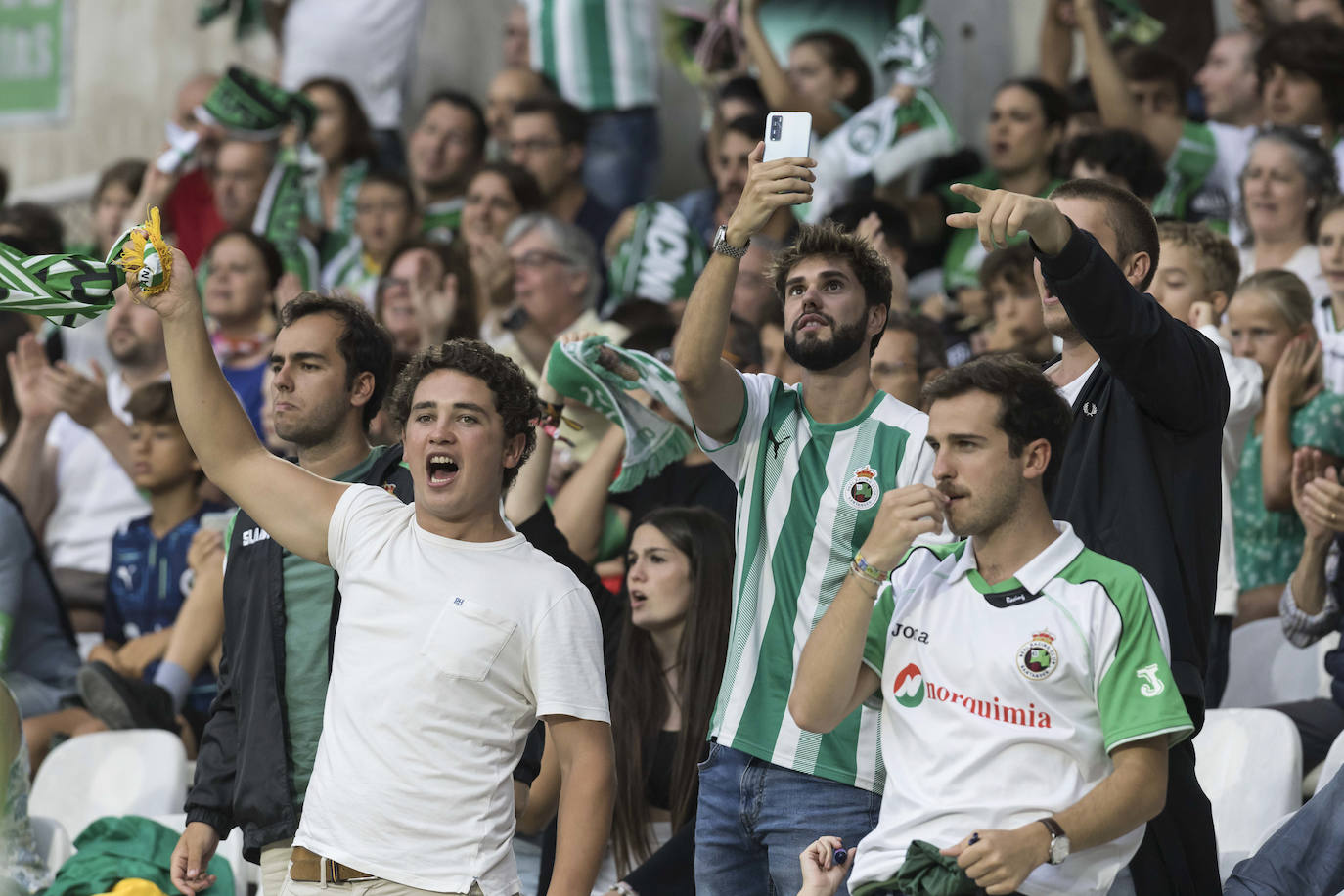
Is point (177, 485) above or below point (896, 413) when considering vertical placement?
below

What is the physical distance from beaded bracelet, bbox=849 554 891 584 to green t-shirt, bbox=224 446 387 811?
1.33 meters

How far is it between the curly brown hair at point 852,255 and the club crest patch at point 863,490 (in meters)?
0.32

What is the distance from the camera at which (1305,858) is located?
382 cm

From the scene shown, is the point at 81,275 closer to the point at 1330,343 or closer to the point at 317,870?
the point at 317,870

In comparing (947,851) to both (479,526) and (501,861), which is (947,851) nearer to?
(501,861)

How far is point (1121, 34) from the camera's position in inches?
329

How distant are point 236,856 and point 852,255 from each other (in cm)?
269

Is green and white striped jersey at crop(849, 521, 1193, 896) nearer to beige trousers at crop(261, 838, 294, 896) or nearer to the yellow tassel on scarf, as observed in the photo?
beige trousers at crop(261, 838, 294, 896)

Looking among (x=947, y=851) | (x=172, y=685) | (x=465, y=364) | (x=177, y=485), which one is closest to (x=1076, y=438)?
(x=947, y=851)

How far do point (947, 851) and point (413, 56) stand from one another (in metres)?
8.28

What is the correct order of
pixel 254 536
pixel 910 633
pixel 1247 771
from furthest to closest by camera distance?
1. pixel 1247 771
2. pixel 254 536
3. pixel 910 633

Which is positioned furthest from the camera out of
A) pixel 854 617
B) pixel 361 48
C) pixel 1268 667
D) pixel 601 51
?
pixel 361 48

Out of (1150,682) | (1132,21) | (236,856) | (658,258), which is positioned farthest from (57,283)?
(1132,21)

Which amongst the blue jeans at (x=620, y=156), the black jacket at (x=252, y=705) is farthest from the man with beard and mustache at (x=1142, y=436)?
the blue jeans at (x=620, y=156)
